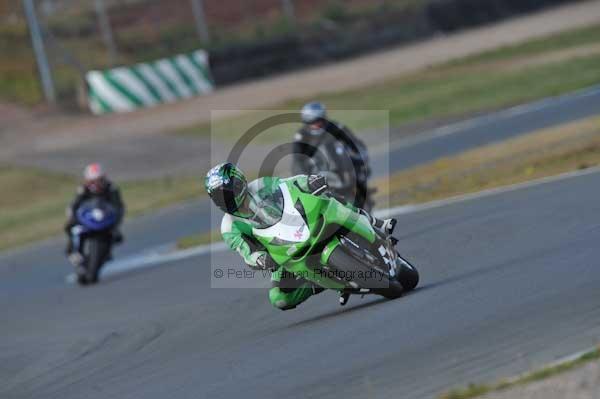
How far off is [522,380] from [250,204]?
332 cm

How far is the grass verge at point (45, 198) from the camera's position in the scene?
23078 mm

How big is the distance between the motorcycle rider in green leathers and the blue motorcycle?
7887mm

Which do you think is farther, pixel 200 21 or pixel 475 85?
pixel 200 21

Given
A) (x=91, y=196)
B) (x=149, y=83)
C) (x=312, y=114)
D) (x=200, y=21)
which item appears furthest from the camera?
(x=200, y=21)

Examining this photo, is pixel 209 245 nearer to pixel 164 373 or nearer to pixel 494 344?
pixel 164 373

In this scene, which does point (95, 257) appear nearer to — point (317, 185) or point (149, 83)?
point (317, 185)

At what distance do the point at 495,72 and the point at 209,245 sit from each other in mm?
15608

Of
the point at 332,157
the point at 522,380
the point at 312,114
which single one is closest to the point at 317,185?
the point at 522,380

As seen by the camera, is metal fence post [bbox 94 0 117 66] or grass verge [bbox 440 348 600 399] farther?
metal fence post [bbox 94 0 117 66]

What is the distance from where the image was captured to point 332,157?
15188mm

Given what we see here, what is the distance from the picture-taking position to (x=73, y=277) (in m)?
17.5

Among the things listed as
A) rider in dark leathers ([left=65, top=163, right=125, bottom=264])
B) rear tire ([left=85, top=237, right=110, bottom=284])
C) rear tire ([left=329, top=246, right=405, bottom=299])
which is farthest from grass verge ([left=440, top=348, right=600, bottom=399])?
rider in dark leathers ([left=65, top=163, right=125, bottom=264])

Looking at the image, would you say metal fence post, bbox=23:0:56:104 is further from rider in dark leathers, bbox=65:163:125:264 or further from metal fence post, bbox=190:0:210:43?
rider in dark leathers, bbox=65:163:125:264

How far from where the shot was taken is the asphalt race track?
7.05 m
